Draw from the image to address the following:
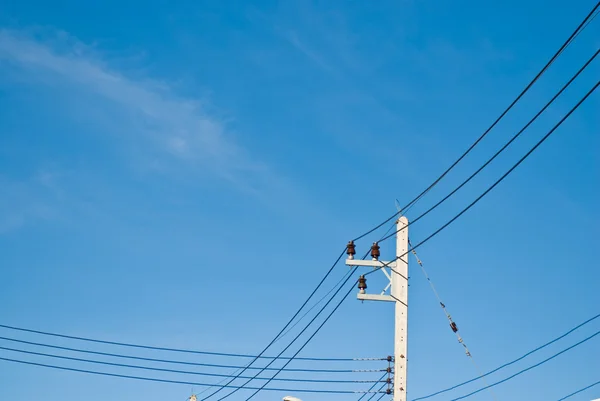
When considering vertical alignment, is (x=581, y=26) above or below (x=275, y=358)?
below

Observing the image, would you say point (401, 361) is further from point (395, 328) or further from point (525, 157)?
point (525, 157)

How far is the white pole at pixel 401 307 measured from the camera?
18.1 m

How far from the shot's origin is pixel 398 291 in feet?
63.9

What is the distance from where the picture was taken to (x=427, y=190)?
16.7 metres

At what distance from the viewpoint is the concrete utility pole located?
18141mm

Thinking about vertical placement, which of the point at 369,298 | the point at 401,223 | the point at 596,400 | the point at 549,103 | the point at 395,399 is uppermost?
the point at 401,223

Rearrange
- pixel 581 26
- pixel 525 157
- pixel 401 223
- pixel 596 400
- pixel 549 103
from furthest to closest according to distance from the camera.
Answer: pixel 401 223 < pixel 596 400 < pixel 525 157 < pixel 549 103 < pixel 581 26

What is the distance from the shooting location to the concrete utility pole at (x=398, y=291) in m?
18.1

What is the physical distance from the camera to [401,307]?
1914 cm

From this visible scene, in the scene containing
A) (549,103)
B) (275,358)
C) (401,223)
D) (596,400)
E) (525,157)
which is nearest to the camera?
(549,103)

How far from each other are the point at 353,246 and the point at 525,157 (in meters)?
8.28

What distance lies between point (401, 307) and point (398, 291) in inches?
19.4

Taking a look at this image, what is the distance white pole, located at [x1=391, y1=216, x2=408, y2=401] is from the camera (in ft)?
59.3

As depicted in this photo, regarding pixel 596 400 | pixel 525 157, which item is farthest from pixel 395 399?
pixel 525 157
